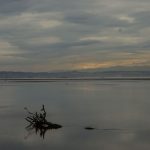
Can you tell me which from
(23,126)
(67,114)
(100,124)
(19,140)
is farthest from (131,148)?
(67,114)

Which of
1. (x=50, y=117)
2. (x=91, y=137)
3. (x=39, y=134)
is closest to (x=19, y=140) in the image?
(x=39, y=134)

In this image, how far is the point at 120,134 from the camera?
822 inches

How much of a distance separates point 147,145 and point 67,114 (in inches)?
512

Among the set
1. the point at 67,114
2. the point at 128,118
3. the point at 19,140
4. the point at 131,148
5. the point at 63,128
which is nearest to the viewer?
the point at 131,148

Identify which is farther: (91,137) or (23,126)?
(23,126)

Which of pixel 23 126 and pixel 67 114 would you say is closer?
pixel 23 126

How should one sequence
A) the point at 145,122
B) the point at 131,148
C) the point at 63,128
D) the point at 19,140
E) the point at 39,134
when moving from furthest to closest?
the point at 145,122 → the point at 63,128 → the point at 39,134 → the point at 19,140 → the point at 131,148

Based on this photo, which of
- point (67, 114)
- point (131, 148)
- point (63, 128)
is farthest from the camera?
point (67, 114)

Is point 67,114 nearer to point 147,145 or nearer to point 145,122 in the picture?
point 145,122

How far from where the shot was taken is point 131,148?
17.5 m

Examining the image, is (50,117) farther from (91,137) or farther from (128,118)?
(91,137)

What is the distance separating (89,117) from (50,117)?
Result: 115 inches

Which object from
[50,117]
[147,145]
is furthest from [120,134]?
[50,117]

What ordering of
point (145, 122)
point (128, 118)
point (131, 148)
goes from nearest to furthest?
point (131, 148) → point (145, 122) → point (128, 118)
